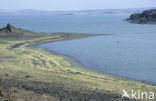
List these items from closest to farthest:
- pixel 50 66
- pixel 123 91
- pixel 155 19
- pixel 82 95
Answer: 1. pixel 82 95
2. pixel 123 91
3. pixel 50 66
4. pixel 155 19

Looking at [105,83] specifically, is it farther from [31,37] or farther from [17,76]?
[31,37]

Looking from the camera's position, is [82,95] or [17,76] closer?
[82,95]

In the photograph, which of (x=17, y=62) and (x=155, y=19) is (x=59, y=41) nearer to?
(x=17, y=62)

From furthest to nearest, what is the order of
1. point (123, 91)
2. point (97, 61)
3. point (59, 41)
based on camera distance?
point (59, 41) < point (97, 61) < point (123, 91)

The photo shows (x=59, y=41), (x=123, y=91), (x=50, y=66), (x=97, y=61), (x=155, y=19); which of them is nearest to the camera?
(x=123, y=91)

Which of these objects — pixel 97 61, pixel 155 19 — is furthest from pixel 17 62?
pixel 155 19

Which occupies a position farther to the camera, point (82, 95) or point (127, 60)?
point (127, 60)

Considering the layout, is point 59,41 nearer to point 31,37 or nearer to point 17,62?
point 31,37

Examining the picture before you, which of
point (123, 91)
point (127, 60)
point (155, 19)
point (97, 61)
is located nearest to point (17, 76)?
point (123, 91)

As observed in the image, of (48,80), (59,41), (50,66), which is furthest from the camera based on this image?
(59,41)
